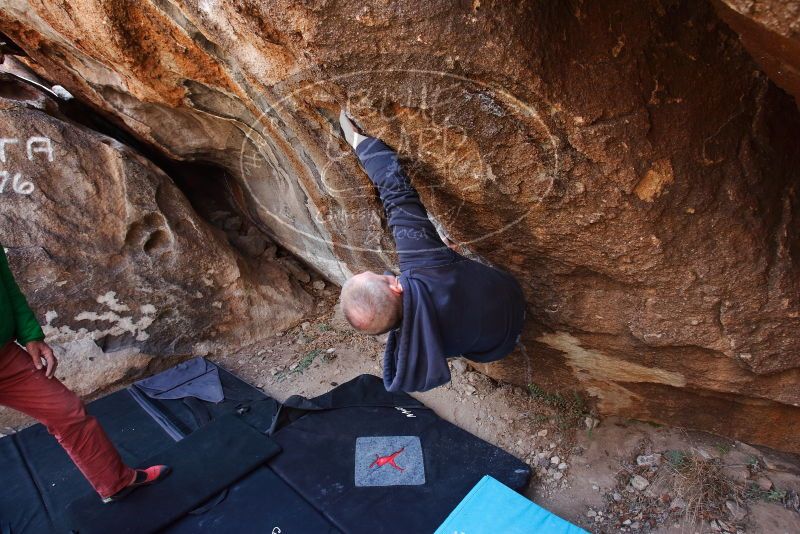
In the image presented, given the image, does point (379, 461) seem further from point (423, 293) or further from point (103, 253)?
point (103, 253)

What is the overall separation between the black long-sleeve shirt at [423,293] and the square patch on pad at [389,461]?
2.69ft

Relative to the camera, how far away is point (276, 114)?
7.75 ft

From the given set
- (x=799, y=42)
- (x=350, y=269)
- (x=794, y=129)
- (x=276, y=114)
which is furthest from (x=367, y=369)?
(x=799, y=42)

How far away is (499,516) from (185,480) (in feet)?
5.36

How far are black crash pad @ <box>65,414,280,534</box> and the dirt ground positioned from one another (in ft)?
1.82

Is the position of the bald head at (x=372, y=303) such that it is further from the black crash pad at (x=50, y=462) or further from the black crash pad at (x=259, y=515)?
the black crash pad at (x=50, y=462)

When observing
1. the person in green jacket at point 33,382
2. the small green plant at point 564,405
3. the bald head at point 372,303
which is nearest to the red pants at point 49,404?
the person in green jacket at point 33,382

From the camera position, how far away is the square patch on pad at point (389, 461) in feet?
8.39

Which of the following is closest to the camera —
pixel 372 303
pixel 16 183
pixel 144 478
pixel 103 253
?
pixel 372 303

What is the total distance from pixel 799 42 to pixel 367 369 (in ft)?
9.69

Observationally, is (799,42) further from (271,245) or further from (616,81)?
(271,245)

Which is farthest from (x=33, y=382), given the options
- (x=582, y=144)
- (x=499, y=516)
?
(x=582, y=144)

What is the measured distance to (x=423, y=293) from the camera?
1855mm

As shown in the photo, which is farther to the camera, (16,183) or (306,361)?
(306,361)
